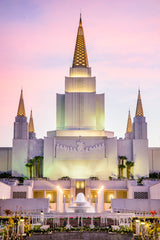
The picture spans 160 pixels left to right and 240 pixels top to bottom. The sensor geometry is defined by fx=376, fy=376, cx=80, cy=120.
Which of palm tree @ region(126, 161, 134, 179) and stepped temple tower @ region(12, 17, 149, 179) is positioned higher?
stepped temple tower @ region(12, 17, 149, 179)

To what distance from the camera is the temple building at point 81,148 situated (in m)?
51.0

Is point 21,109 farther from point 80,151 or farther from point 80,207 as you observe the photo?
point 80,207

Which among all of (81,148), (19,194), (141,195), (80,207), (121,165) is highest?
(81,148)

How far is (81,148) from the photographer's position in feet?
170

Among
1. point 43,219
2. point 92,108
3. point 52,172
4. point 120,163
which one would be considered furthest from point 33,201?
point 92,108

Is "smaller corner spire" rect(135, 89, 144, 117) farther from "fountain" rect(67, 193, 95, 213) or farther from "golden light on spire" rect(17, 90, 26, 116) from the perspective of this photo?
"fountain" rect(67, 193, 95, 213)

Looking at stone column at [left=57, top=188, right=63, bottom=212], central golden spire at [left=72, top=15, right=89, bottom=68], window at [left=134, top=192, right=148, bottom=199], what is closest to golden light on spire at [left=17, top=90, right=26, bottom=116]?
central golden spire at [left=72, top=15, right=89, bottom=68]

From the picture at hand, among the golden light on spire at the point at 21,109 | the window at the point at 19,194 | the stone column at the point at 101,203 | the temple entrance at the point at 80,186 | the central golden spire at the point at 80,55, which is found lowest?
the stone column at the point at 101,203

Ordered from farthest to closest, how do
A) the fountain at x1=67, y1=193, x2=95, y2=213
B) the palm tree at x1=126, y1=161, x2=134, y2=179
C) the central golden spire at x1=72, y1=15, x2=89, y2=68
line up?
the central golden spire at x1=72, y1=15, x2=89, y2=68 → the palm tree at x1=126, y1=161, x2=134, y2=179 → the fountain at x1=67, y1=193, x2=95, y2=213

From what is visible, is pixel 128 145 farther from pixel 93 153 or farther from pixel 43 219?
pixel 43 219

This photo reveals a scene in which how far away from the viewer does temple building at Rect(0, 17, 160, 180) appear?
2009 inches

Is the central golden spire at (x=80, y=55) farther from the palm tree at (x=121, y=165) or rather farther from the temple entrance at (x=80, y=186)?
the temple entrance at (x=80, y=186)

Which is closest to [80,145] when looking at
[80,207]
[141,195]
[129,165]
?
[129,165]


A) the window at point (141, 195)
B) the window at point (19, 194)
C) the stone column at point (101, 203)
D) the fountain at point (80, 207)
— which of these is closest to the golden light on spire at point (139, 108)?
the window at point (141, 195)
